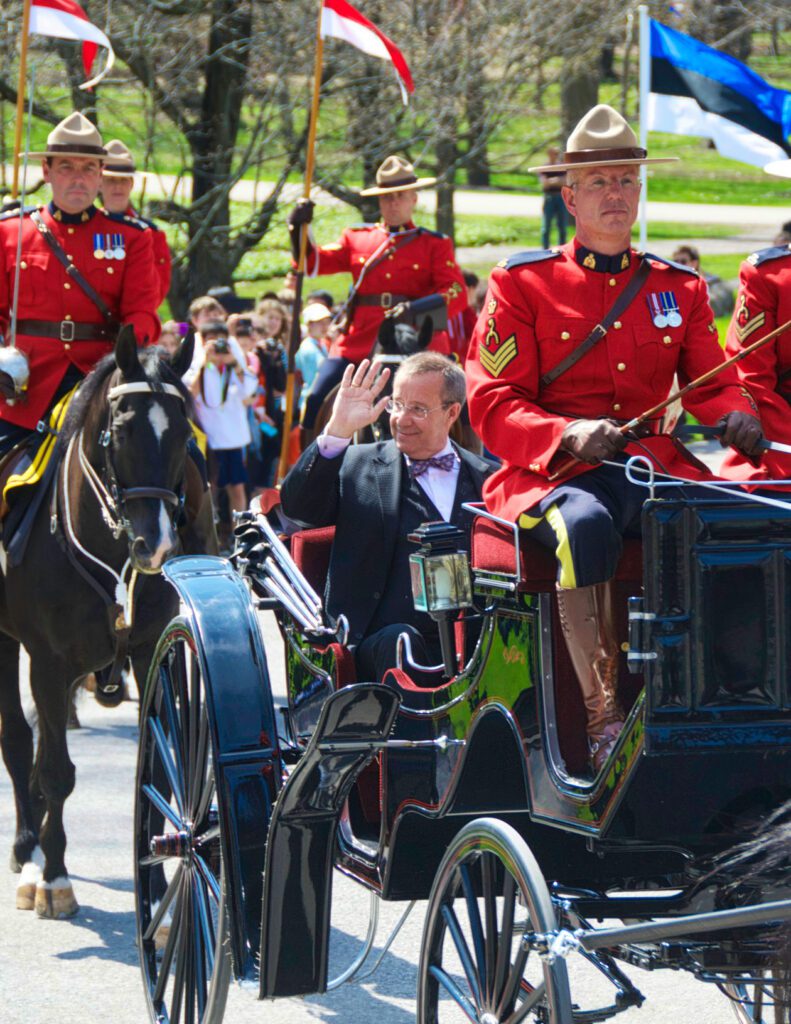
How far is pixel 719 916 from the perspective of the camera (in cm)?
288

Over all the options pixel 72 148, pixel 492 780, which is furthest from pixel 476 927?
pixel 72 148

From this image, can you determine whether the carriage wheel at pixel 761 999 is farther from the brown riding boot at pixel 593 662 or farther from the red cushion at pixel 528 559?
the red cushion at pixel 528 559

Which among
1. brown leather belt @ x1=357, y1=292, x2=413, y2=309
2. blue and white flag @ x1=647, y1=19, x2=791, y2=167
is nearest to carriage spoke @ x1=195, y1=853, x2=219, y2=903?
blue and white flag @ x1=647, y1=19, x2=791, y2=167

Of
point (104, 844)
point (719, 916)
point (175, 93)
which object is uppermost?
point (175, 93)

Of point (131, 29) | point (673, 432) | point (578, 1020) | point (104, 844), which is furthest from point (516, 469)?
point (131, 29)

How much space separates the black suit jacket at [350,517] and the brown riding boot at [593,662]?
1165mm

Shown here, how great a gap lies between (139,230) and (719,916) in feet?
15.1

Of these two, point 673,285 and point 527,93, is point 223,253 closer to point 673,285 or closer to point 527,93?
point 527,93

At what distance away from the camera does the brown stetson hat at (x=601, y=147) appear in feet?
12.9

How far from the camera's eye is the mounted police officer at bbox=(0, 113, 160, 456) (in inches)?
259

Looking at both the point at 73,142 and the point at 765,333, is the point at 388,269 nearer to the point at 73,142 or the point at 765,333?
the point at 73,142

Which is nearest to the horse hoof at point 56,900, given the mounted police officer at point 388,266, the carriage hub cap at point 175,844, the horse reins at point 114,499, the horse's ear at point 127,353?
the horse reins at point 114,499

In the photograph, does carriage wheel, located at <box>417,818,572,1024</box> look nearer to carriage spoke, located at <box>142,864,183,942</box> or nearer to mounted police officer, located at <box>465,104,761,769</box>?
mounted police officer, located at <box>465,104,761,769</box>

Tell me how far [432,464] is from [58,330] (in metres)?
2.27
